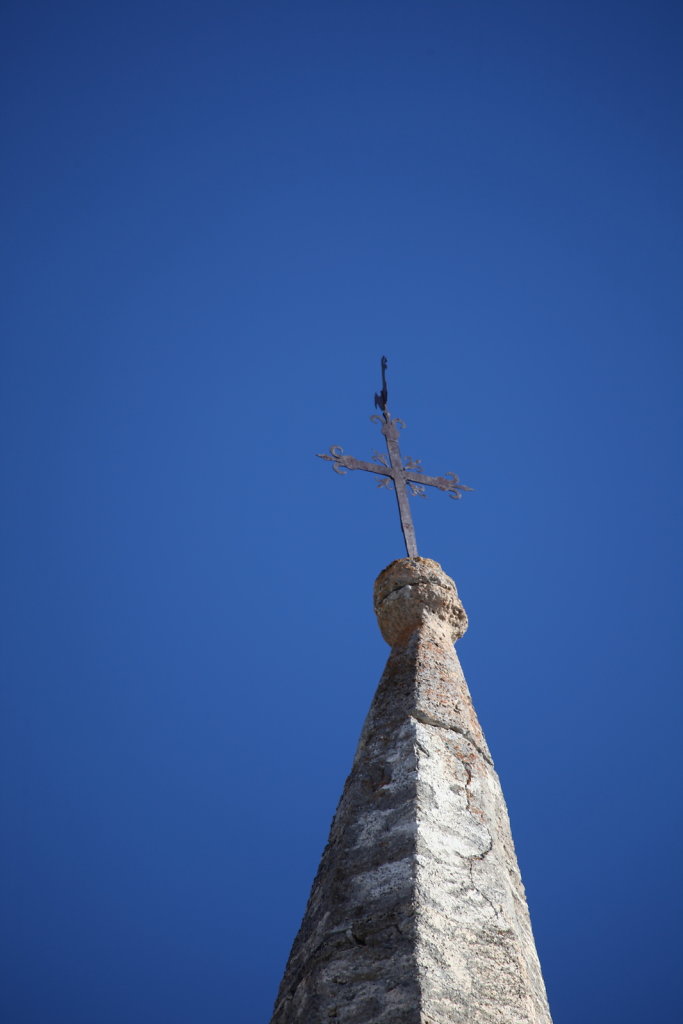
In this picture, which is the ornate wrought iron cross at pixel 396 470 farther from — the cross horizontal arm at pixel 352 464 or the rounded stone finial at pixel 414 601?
the rounded stone finial at pixel 414 601

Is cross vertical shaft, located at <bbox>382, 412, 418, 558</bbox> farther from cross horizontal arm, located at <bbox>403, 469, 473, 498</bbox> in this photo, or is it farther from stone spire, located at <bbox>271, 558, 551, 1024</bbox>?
stone spire, located at <bbox>271, 558, 551, 1024</bbox>

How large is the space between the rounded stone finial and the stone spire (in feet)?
1.23

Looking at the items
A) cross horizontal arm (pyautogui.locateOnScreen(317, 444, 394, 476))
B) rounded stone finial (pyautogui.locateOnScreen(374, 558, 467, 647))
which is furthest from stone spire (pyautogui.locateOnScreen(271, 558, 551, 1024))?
cross horizontal arm (pyautogui.locateOnScreen(317, 444, 394, 476))

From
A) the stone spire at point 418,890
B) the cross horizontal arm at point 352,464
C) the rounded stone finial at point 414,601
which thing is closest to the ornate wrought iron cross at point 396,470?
the cross horizontal arm at point 352,464

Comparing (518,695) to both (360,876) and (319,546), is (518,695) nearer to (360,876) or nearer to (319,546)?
(319,546)

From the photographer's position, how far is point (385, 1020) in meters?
2.61

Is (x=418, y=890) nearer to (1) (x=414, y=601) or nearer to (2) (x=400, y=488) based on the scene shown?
(1) (x=414, y=601)

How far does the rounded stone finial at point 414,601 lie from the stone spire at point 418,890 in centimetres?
37

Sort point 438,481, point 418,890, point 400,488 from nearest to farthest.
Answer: point 418,890
point 400,488
point 438,481

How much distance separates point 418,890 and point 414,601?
1896mm

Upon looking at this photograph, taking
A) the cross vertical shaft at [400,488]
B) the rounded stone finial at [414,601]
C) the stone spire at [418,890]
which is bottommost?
the stone spire at [418,890]

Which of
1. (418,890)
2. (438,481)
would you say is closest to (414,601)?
(438,481)

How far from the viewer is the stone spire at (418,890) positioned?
2754 mm

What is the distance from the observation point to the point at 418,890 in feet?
9.98
